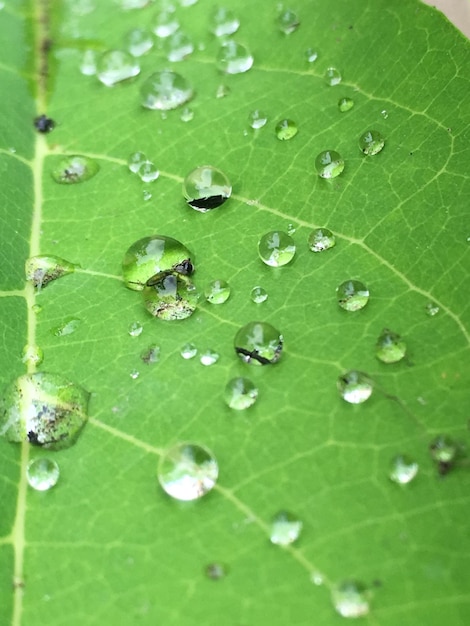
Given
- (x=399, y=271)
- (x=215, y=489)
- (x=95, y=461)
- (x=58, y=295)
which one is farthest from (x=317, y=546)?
(x=58, y=295)

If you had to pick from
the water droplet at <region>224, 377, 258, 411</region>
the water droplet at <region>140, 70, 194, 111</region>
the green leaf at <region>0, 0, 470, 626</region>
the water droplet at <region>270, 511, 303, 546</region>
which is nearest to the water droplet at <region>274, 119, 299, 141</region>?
the green leaf at <region>0, 0, 470, 626</region>

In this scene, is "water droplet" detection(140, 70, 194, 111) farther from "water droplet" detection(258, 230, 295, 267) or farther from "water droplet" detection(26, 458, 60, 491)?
"water droplet" detection(26, 458, 60, 491)

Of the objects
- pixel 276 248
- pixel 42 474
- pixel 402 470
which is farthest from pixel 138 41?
pixel 402 470

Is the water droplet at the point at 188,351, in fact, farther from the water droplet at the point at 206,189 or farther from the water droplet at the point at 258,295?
the water droplet at the point at 206,189

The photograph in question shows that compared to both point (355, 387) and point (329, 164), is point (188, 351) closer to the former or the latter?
point (355, 387)

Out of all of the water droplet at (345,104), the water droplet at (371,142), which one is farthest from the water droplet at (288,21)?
the water droplet at (371,142)

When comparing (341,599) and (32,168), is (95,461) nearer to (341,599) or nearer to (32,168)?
(341,599)
